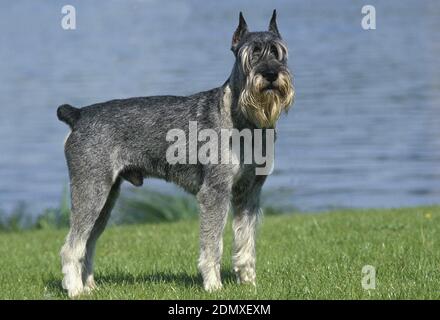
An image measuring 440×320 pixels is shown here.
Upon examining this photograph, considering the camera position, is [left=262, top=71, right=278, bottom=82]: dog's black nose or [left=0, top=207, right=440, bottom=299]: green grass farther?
[left=0, top=207, right=440, bottom=299]: green grass

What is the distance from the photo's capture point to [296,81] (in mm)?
34812

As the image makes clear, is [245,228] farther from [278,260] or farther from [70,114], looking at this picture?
[70,114]

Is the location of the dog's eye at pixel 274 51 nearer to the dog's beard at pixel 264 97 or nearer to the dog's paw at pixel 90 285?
the dog's beard at pixel 264 97

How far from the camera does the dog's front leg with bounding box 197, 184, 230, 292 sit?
896 cm

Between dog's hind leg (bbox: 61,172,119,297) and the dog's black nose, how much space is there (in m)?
1.88

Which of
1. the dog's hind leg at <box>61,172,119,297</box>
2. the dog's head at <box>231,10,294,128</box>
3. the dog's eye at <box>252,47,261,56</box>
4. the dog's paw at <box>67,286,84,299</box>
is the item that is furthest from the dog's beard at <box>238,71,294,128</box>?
the dog's paw at <box>67,286,84,299</box>

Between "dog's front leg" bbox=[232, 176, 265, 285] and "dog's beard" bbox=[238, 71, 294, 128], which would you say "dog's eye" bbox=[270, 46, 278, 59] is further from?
"dog's front leg" bbox=[232, 176, 265, 285]

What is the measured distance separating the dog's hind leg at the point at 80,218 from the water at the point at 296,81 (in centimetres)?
957

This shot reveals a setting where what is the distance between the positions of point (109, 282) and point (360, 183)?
12319mm

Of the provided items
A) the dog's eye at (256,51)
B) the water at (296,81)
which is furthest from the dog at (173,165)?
the water at (296,81)

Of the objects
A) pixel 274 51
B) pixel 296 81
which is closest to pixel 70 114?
pixel 274 51

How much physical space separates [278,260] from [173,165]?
2.40 metres

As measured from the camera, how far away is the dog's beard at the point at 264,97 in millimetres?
8477
